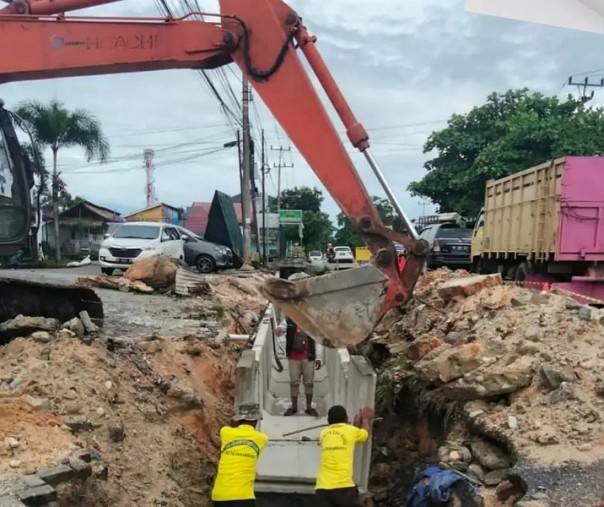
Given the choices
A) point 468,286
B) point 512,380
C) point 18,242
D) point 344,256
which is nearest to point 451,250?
point 468,286

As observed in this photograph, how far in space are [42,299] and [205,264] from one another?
11920mm

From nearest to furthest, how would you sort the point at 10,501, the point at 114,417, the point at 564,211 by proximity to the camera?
1. the point at 10,501
2. the point at 114,417
3. the point at 564,211

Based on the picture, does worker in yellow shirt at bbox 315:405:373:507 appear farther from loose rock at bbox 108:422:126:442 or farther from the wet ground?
loose rock at bbox 108:422:126:442

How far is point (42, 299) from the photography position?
744 centimetres

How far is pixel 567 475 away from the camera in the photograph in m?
4.58

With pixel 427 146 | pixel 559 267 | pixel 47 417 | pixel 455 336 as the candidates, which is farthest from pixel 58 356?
pixel 427 146

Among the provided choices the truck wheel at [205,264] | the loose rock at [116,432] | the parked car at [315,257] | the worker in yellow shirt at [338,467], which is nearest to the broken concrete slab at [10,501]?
the loose rock at [116,432]

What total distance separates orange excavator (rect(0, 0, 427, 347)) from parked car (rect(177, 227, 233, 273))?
44.9ft

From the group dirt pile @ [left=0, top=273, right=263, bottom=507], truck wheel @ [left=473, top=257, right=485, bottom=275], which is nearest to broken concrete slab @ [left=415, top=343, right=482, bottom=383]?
dirt pile @ [left=0, top=273, right=263, bottom=507]

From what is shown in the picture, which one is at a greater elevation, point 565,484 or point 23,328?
point 23,328

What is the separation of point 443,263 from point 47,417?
14659 millimetres

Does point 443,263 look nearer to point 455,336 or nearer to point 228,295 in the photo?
point 228,295

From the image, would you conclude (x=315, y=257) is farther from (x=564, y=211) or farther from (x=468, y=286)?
(x=468, y=286)

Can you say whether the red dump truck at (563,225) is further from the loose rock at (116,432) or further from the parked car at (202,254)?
the parked car at (202,254)
